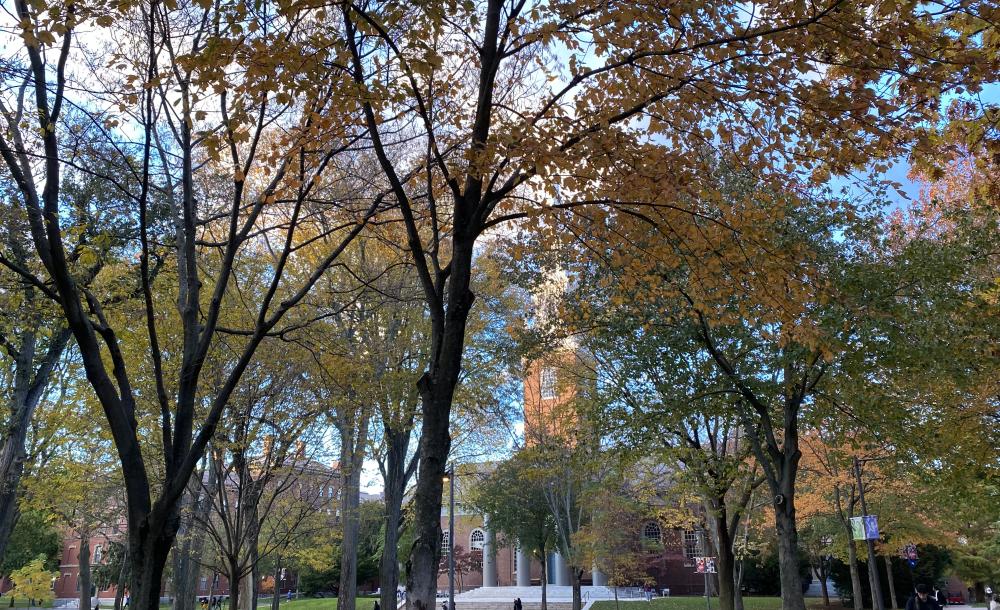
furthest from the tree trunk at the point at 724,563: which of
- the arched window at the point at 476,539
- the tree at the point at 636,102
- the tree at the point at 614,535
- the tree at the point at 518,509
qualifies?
the arched window at the point at 476,539

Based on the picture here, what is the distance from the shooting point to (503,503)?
106ft

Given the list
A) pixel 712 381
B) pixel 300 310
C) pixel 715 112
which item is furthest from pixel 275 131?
pixel 712 381

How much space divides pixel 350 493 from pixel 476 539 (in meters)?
38.9

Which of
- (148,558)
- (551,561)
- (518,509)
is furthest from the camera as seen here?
(551,561)

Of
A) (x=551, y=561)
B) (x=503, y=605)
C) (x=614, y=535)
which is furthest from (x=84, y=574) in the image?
(x=551, y=561)

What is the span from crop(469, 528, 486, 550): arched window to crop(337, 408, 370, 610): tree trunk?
119 ft

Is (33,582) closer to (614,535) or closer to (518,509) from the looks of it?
(518,509)

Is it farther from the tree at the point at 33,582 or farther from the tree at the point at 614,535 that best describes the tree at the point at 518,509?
the tree at the point at 33,582

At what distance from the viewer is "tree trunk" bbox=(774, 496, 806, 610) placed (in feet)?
37.3

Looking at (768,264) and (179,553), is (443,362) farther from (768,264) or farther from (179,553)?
(179,553)

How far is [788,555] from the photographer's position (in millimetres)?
11750

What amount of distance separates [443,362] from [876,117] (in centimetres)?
399

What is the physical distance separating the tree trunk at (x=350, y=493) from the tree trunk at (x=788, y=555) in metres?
9.16

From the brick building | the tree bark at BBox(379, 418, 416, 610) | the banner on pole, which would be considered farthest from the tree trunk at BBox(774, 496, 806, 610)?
the brick building
